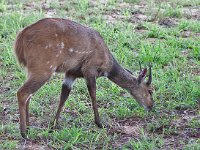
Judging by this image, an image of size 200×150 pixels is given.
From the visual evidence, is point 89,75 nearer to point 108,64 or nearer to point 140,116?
point 108,64

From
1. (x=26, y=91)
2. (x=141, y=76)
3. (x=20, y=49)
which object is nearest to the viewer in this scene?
(x=26, y=91)

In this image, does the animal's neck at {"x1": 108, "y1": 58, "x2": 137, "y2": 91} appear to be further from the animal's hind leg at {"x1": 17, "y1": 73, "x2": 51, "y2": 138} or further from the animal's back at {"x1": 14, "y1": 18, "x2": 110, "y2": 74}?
the animal's hind leg at {"x1": 17, "y1": 73, "x2": 51, "y2": 138}

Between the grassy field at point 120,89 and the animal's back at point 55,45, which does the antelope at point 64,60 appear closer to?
the animal's back at point 55,45

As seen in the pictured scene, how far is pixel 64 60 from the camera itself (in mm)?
6473

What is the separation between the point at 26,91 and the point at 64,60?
0.63 m

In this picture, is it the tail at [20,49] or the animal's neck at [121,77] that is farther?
the animal's neck at [121,77]

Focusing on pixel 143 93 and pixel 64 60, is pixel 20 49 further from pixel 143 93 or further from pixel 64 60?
pixel 143 93

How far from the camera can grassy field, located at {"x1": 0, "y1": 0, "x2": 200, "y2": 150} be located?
632cm

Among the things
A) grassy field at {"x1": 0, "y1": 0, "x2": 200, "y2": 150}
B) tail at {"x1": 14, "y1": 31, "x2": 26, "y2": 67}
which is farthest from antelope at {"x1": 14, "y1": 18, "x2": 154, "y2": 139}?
grassy field at {"x1": 0, "y1": 0, "x2": 200, "y2": 150}

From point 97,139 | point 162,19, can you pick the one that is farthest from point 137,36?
point 97,139

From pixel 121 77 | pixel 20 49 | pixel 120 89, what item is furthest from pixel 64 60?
pixel 120 89

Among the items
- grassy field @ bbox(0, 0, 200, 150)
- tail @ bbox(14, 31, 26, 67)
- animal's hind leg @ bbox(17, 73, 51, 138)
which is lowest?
grassy field @ bbox(0, 0, 200, 150)

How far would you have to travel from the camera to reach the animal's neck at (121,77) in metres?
7.17

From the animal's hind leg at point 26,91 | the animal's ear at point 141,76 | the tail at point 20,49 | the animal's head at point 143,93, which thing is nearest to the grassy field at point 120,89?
the animal's head at point 143,93
